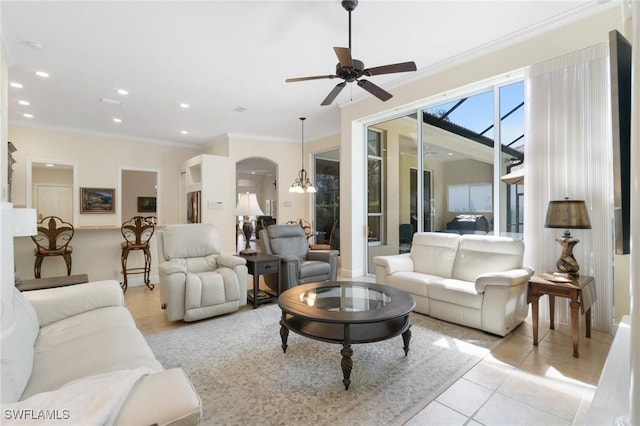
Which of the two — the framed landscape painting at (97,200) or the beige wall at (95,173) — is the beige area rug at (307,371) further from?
the framed landscape painting at (97,200)

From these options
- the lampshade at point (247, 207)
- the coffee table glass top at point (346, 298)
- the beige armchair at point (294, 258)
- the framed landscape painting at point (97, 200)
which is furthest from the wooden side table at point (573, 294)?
the framed landscape painting at point (97, 200)

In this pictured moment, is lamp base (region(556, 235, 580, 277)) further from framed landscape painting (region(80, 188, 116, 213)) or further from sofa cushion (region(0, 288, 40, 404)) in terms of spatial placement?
framed landscape painting (region(80, 188, 116, 213))

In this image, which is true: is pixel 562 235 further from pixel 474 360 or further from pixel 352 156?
pixel 352 156

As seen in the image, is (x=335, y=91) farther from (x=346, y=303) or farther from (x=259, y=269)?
(x=259, y=269)

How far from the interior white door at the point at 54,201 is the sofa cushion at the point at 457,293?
8602mm

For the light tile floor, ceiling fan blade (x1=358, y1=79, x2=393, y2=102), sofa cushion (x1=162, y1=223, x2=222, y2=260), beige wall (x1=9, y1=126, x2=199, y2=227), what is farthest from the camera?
beige wall (x1=9, y1=126, x2=199, y2=227)

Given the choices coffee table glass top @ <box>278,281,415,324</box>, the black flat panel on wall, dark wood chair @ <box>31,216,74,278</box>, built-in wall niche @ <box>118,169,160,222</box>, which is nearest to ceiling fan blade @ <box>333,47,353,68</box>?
the black flat panel on wall

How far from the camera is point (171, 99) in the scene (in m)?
4.93

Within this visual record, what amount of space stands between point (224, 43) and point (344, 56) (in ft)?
5.24

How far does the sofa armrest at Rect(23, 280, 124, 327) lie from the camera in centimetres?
198

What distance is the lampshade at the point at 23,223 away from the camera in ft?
4.10

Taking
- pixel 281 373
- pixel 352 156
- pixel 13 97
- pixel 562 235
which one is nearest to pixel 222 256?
pixel 281 373

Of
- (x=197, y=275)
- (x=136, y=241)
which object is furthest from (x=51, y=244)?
(x=197, y=275)

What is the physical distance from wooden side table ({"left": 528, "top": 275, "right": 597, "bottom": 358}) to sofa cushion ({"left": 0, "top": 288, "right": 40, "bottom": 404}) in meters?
3.42
